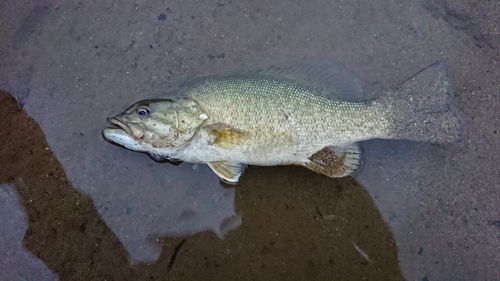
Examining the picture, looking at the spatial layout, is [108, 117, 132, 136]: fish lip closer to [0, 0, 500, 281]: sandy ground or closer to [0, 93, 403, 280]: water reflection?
[0, 0, 500, 281]: sandy ground

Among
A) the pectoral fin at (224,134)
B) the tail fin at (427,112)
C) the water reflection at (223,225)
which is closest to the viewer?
→ the pectoral fin at (224,134)

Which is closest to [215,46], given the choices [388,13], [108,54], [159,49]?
[159,49]

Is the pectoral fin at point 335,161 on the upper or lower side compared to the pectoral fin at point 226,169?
lower

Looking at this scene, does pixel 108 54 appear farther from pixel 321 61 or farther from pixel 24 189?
pixel 321 61

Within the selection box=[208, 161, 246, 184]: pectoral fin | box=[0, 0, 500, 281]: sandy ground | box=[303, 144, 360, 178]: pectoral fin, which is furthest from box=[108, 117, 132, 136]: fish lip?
box=[303, 144, 360, 178]: pectoral fin

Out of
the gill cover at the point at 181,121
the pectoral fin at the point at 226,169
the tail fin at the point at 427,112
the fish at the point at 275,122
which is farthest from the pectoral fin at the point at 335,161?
the gill cover at the point at 181,121

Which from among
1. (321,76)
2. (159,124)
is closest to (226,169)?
(159,124)

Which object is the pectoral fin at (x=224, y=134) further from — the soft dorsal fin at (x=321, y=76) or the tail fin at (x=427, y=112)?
the tail fin at (x=427, y=112)
